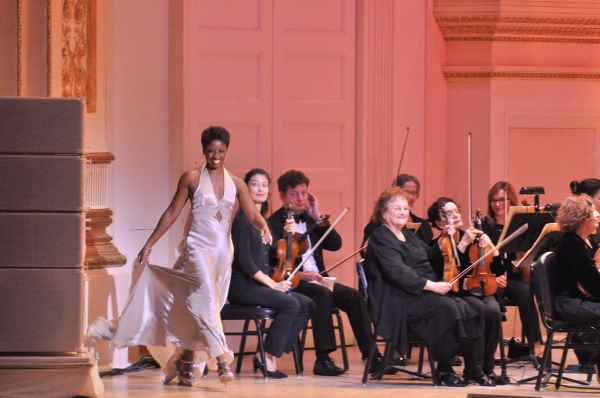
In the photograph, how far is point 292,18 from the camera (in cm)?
767

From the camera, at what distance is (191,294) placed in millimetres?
6074

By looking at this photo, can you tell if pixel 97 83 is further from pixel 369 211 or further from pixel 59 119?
pixel 369 211

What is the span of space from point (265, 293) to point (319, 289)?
0.49 m

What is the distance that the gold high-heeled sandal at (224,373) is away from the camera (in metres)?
5.86

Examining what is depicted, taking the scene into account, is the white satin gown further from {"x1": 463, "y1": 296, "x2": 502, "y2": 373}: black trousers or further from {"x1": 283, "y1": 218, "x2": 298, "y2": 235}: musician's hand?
{"x1": 463, "y1": 296, "x2": 502, "y2": 373}: black trousers

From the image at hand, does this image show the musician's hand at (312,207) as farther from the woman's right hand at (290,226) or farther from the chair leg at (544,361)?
the chair leg at (544,361)

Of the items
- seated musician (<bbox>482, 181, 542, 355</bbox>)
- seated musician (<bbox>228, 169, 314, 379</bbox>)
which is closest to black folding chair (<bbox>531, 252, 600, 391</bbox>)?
seated musician (<bbox>482, 181, 542, 355</bbox>)

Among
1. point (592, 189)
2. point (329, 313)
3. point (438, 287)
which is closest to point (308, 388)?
point (329, 313)

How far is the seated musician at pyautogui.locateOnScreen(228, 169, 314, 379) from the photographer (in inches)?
253

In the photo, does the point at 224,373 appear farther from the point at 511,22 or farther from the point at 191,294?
the point at 511,22

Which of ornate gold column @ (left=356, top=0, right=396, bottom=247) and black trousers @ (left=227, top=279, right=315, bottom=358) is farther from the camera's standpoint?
ornate gold column @ (left=356, top=0, right=396, bottom=247)

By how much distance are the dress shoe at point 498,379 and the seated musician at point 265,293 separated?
1084 mm

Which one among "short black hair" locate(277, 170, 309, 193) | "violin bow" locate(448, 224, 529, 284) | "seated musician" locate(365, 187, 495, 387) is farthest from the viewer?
"short black hair" locate(277, 170, 309, 193)

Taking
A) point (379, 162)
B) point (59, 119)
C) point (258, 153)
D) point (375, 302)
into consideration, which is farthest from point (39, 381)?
point (379, 162)
